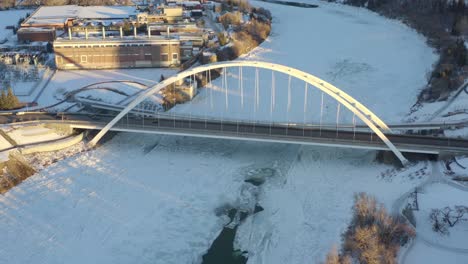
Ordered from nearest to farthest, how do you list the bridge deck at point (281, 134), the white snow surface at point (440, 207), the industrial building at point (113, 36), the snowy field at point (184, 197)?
the white snow surface at point (440, 207)
the snowy field at point (184, 197)
the bridge deck at point (281, 134)
the industrial building at point (113, 36)

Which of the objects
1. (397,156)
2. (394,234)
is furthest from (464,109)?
(394,234)

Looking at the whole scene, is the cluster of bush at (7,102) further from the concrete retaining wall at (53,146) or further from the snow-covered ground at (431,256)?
the snow-covered ground at (431,256)

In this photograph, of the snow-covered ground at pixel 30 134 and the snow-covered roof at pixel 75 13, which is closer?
the snow-covered ground at pixel 30 134

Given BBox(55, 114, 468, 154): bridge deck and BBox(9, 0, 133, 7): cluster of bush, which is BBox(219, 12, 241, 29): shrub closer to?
BBox(9, 0, 133, 7): cluster of bush

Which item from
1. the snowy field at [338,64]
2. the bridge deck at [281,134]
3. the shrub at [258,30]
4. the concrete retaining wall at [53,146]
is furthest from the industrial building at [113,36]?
the concrete retaining wall at [53,146]

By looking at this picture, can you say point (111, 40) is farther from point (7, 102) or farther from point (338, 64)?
point (338, 64)

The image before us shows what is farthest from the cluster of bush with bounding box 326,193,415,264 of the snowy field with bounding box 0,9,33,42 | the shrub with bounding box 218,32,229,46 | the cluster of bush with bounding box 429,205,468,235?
the snowy field with bounding box 0,9,33,42
